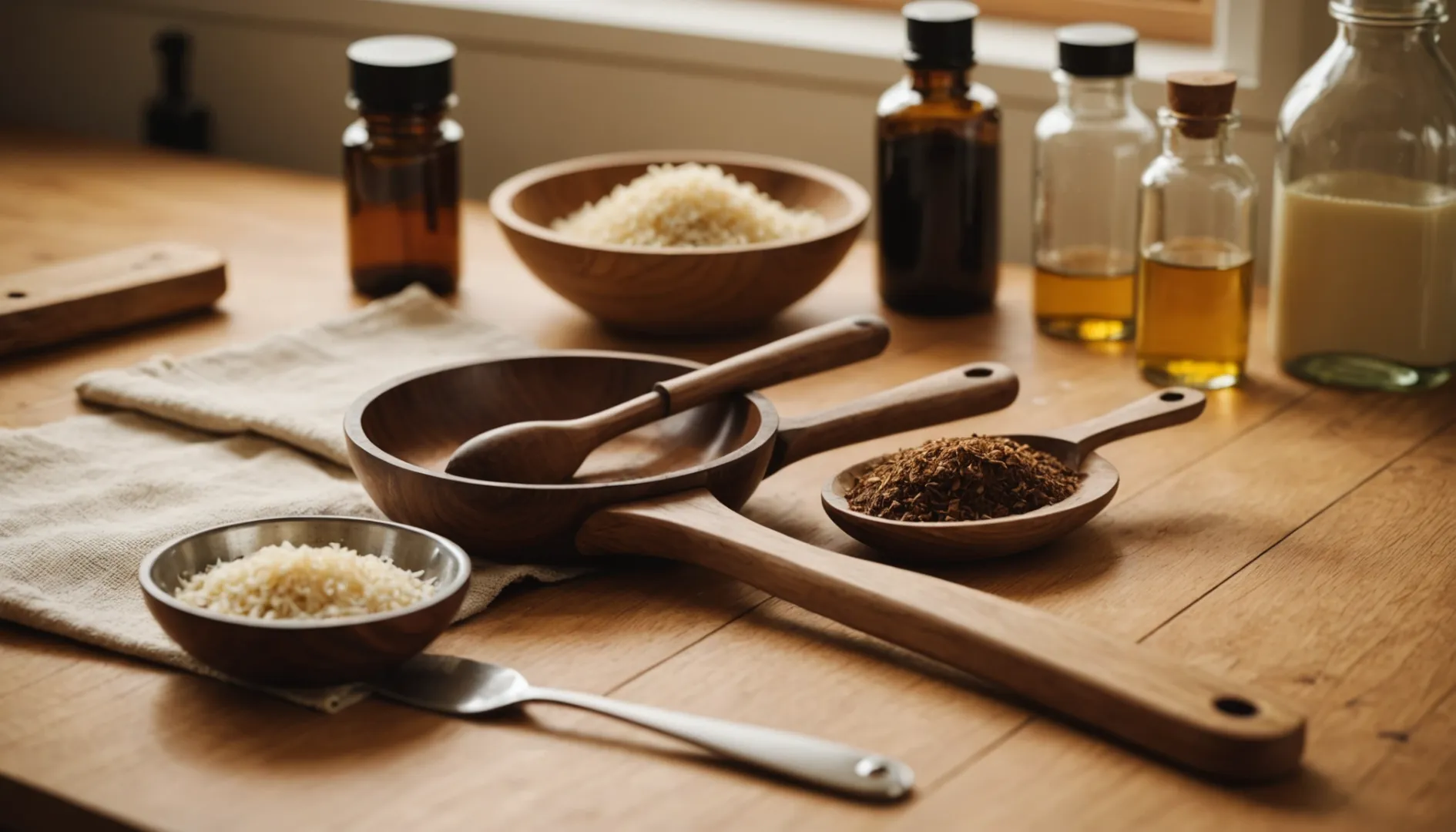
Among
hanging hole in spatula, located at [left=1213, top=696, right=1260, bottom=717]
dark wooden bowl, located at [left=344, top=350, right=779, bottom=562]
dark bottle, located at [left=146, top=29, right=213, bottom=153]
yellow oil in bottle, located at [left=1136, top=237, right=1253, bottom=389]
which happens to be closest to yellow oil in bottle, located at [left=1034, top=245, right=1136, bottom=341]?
yellow oil in bottle, located at [left=1136, top=237, right=1253, bottom=389]

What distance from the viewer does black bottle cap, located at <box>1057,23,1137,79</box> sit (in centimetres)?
135

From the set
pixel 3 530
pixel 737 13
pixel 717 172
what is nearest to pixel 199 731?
pixel 3 530

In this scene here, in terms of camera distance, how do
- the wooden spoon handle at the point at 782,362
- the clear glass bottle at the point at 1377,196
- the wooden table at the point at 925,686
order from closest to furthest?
the wooden table at the point at 925,686
the wooden spoon handle at the point at 782,362
the clear glass bottle at the point at 1377,196

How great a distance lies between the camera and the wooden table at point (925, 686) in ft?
2.38

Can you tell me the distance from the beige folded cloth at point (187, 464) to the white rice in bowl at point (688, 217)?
13 centimetres

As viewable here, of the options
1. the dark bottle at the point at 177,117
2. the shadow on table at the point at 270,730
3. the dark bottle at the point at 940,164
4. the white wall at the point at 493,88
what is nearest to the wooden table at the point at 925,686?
the shadow on table at the point at 270,730

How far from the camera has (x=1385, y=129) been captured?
1235mm

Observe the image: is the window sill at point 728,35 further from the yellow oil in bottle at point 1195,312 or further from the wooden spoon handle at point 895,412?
the wooden spoon handle at point 895,412

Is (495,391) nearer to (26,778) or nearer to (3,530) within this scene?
(3,530)

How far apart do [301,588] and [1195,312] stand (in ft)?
2.46

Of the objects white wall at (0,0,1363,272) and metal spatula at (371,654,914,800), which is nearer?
metal spatula at (371,654,914,800)

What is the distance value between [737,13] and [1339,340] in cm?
96

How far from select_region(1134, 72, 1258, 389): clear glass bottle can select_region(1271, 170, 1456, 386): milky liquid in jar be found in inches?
1.5

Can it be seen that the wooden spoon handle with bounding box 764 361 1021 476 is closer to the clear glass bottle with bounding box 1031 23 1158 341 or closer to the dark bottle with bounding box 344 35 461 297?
the clear glass bottle with bounding box 1031 23 1158 341
